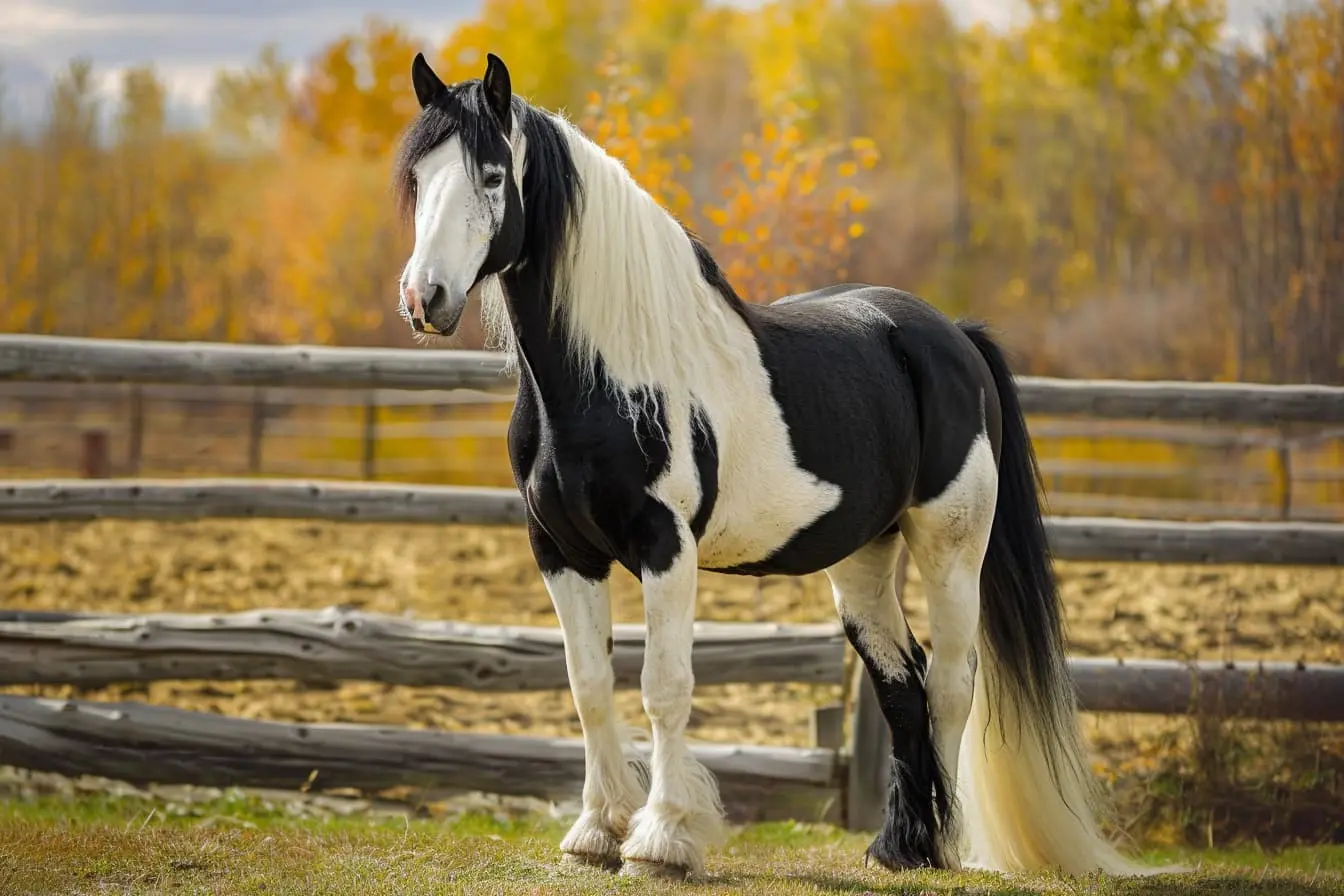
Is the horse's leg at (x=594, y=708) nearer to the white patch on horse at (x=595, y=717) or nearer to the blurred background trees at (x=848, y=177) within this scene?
the white patch on horse at (x=595, y=717)

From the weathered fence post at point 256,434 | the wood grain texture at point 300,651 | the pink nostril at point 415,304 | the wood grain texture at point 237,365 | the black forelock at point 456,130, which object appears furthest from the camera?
the weathered fence post at point 256,434

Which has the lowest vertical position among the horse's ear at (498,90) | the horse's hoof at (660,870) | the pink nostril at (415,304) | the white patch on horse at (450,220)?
the horse's hoof at (660,870)

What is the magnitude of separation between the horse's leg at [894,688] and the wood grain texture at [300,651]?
3.45ft

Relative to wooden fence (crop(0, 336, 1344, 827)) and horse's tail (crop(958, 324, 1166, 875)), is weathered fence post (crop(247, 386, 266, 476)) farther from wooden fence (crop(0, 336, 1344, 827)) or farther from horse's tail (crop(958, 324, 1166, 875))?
horse's tail (crop(958, 324, 1166, 875))

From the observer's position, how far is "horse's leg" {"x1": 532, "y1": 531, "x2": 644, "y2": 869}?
11.3ft

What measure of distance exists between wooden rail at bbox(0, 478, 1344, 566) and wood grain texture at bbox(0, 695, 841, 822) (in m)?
0.90

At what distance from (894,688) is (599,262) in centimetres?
167

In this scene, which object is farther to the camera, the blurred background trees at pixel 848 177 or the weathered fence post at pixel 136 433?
the weathered fence post at pixel 136 433

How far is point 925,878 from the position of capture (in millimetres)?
3656

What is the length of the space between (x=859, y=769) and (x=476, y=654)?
5.09 ft

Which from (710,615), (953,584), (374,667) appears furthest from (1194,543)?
(374,667)

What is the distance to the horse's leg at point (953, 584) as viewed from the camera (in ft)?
12.5

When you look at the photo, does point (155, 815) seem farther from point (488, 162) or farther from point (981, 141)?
point (981, 141)

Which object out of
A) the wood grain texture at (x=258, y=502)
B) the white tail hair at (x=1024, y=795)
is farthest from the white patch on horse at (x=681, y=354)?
the wood grain texture at (x=258, y=502)
